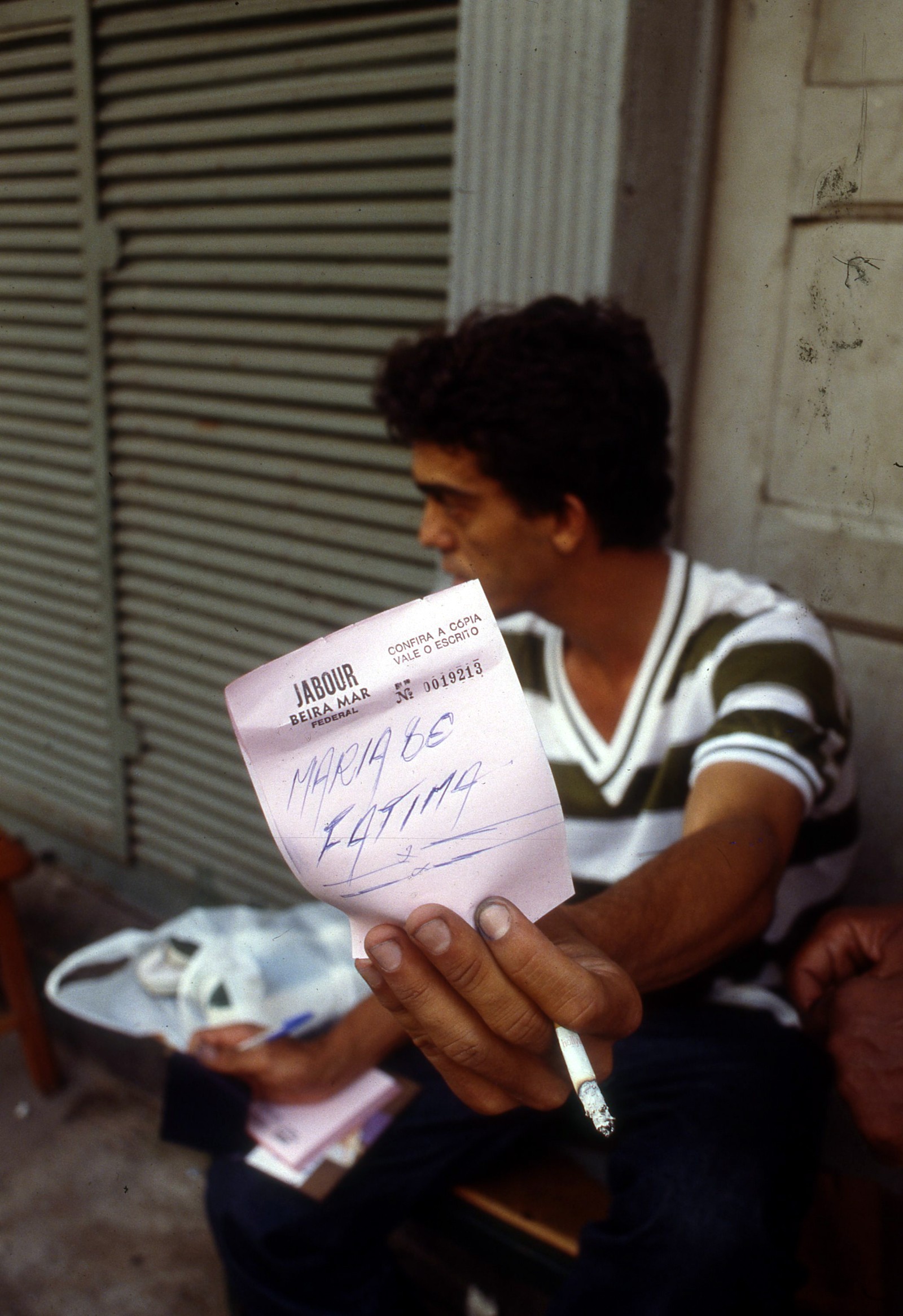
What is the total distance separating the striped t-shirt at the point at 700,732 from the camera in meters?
1.66

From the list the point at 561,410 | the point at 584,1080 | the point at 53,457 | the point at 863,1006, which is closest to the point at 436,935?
the point at 584,1080

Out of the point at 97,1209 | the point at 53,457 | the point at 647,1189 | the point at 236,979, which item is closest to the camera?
the point at 647,1189

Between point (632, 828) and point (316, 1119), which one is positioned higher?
point (632, 828)

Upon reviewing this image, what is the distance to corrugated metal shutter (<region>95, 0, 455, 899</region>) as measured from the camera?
2.67 metres

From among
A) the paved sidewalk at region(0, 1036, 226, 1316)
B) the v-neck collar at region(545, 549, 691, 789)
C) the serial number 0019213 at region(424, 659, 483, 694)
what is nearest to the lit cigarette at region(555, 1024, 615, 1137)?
the serial number 0019213 at region(424, 659, 483, 694)

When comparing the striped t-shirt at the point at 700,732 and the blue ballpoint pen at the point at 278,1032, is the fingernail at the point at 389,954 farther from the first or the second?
the blue ballpoint pen at the point at 278,1032

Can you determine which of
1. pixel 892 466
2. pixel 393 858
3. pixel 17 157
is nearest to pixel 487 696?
pixel 393 858

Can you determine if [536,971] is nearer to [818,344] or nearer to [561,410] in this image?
[561,410]

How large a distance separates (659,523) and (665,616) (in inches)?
10.9

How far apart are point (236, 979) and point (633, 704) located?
0.96 meters

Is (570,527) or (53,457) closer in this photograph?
(570,527)

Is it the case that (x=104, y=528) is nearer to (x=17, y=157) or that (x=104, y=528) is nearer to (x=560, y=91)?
(x=17, y=157)

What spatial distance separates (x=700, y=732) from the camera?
1.78 m

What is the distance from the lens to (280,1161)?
6.14 ft
